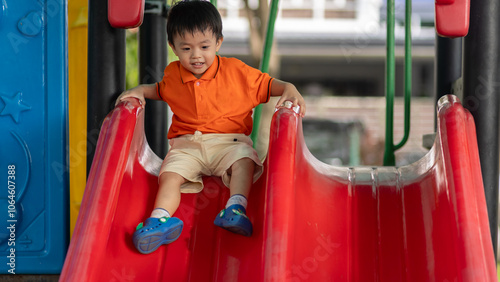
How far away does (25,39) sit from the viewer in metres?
→ 2.59

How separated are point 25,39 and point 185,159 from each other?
0.95 meters

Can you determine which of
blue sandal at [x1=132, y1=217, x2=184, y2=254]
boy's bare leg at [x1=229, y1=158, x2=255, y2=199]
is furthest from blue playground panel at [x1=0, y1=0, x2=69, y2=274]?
boy's bare leg at [x1=229, y1=158, x2=255, y2=199]

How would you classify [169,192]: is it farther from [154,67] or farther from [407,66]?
[407,66]

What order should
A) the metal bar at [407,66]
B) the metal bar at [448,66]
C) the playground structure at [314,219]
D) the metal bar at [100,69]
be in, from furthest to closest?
the metal bar at [448,66] < the metal bar at [407,66] < the metal bar at [100,69] < the playground structure at [314,219]

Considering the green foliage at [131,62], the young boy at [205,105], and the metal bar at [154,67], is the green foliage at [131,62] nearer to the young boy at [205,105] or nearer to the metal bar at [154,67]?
the metal bar at [154,67]

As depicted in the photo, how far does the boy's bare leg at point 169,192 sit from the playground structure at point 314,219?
0.07m

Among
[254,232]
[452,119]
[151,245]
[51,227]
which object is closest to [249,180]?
[254,232]

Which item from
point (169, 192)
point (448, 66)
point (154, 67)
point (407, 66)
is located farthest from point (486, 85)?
point (154, 67)

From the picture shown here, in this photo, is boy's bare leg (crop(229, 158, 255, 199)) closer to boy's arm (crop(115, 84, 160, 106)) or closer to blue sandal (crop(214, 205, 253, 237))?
blue sandal (crop(214, 205, 253, 237))

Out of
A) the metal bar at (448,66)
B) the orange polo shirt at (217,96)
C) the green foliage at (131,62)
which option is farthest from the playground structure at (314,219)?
the green foliage at (131,62)

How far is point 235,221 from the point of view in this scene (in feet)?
6.55

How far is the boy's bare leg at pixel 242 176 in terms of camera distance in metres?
2.17

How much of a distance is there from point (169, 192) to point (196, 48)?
22.1 inches

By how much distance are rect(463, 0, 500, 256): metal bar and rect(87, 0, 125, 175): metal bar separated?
1.40 metres
